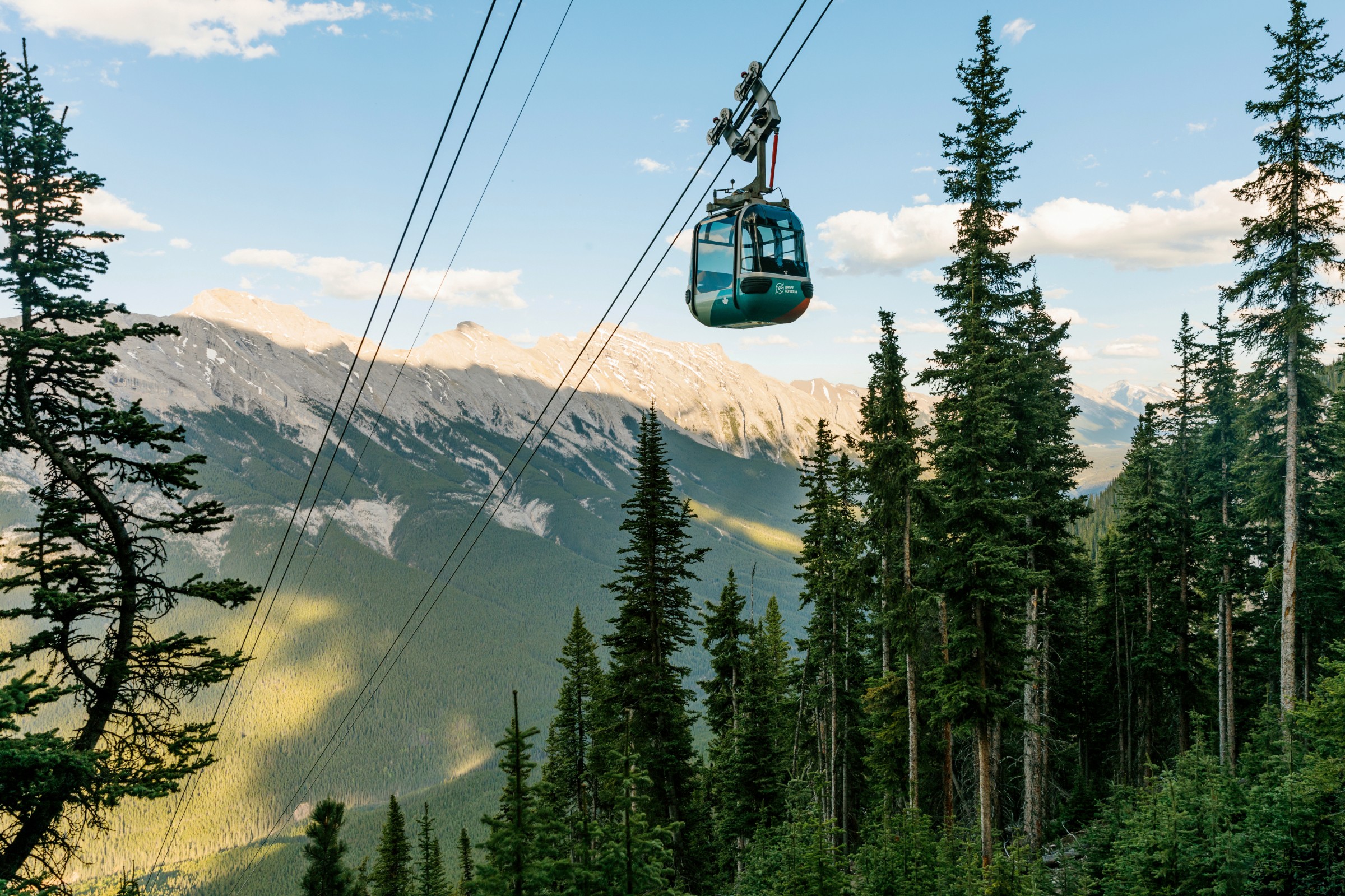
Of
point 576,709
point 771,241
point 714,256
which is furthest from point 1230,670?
point 714,256

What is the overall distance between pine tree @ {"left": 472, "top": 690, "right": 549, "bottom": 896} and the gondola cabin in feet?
24.0

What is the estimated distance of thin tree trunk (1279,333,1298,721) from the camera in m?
18.4

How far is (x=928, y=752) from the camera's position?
83.4ft

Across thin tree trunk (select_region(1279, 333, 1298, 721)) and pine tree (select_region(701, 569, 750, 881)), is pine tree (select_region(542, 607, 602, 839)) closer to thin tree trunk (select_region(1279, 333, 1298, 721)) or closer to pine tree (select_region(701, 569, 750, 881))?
pine tree (select_region(701, 569, 750, 881))

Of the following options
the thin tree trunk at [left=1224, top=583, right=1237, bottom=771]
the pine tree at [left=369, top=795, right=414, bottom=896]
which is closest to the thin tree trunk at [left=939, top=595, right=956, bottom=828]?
the thin tree trunk at [left=1224, top=583, right=1237, bottom=771]

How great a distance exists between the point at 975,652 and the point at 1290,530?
29.9 ft

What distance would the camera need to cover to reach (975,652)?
677 inches

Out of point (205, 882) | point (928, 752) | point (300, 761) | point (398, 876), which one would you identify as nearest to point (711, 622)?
point (928, 752)

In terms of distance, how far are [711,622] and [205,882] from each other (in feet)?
466

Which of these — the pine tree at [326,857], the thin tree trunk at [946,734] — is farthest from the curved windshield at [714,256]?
the pine tree at [326,857]

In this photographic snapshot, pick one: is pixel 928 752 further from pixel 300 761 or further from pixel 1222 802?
pixel 300 761

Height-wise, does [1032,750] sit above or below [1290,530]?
below

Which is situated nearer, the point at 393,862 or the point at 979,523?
the point at 979,523

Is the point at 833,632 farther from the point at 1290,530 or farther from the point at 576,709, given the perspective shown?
the point at 1290,530
